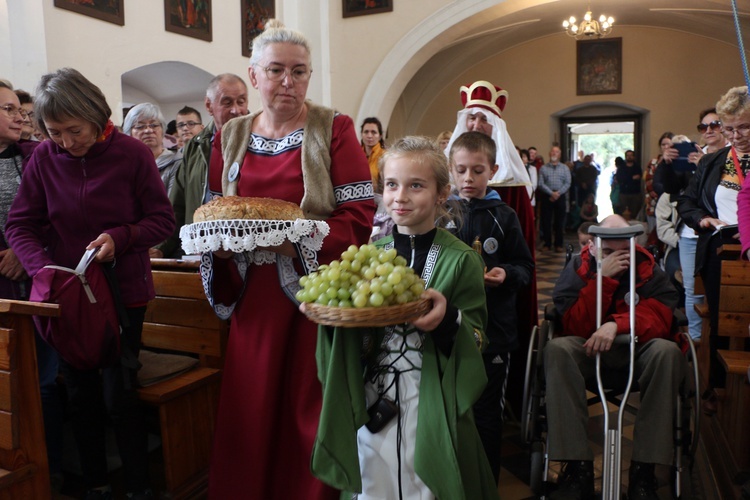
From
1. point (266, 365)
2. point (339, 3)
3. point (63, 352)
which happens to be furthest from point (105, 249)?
point (339, 3)

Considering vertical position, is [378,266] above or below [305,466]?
above

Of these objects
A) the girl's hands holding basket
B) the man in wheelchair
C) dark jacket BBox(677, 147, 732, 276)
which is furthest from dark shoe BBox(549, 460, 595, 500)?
dark jacket BBox(677, 147, 732, 276)

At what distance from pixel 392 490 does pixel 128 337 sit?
1.24 meters

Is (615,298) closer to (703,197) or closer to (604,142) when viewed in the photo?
(703,197)

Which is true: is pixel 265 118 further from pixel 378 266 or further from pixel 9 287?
pixel 9 287

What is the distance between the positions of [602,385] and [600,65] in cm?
1452

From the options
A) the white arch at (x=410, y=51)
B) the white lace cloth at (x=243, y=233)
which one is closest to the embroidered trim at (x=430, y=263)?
the white lace cloth at (x=243, y=233)

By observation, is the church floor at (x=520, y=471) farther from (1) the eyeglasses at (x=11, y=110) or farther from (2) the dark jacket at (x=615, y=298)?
(1) the eyeglasses at (x=11, y=110)

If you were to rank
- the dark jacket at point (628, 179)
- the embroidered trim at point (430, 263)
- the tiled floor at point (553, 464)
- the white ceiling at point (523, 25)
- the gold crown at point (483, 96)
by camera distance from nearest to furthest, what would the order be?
the embroidered trim at point (430, 263) < the tiled floor at point (553, 464) < the gold crown at point (483, 96) < the white ceiling at point (523, 25) < the dark jacket at point (628, 179)

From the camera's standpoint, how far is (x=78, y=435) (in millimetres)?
2490

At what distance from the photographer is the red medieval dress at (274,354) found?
6.88 feet

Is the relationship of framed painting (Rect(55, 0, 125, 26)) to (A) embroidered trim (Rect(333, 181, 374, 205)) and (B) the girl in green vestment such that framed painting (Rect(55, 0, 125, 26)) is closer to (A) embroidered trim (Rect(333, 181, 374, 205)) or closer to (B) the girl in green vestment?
(A) embroidered trim (Rect(333, 181, 374, 205))

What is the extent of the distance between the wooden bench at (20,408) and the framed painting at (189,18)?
702 cm

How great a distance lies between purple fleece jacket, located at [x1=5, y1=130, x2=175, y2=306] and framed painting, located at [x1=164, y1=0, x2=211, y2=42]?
21.5 feet
